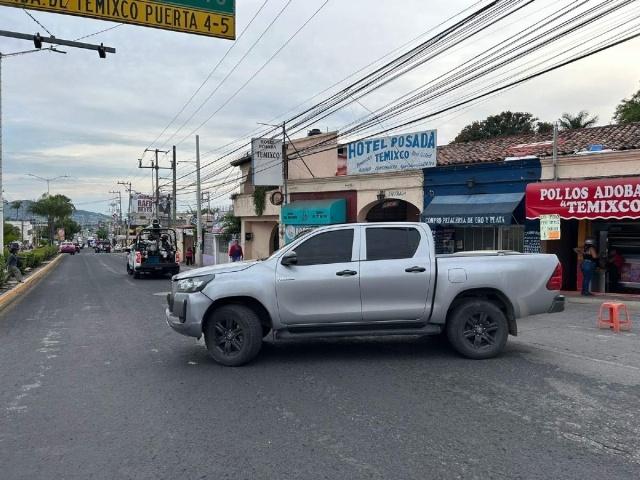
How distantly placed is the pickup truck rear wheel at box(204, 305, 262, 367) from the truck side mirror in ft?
2.58

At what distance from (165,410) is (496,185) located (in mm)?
15401

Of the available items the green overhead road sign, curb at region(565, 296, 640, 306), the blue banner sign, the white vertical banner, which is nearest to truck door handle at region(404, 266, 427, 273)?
the green overhead road sign

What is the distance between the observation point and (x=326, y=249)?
24.9ft

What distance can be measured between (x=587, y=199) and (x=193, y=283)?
463 inches

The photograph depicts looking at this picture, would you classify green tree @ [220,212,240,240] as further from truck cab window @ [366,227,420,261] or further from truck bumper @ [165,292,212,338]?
truck cab window @ [366,227,420,261]

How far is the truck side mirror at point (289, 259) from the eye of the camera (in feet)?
24.2

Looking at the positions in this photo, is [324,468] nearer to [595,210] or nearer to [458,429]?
[458,429]

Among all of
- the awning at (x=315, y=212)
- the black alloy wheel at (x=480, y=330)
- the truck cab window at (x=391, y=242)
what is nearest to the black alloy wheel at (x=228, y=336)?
the truck cab window at (x=391, y=242)

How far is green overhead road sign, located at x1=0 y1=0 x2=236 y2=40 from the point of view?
7.32m

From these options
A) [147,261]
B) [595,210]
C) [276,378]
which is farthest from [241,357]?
[147,261]

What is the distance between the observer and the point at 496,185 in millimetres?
18562

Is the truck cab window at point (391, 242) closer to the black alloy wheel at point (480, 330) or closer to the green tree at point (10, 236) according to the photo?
the black alloy wheel at point (480, 330)

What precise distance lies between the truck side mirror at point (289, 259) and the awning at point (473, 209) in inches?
445

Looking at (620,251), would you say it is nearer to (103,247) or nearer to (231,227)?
(231,227)
